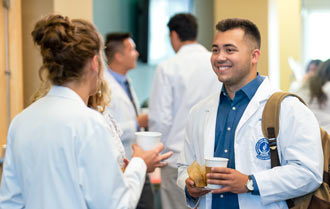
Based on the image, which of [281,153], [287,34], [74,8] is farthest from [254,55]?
[287,34]

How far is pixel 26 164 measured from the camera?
5.08 ft

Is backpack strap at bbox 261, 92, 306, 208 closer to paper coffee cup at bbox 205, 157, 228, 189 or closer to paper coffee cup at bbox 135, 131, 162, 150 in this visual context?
paper coffee cup at bbox 205, 157, 228, 189

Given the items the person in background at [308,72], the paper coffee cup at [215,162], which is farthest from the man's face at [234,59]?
the person in background at [308,72]

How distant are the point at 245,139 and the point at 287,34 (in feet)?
12.0

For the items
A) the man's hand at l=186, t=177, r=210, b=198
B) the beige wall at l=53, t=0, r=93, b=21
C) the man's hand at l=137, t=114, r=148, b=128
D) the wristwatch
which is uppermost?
the beige wall at l=53, t=0, r=93, b=21

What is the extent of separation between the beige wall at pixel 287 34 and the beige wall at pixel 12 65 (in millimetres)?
3114

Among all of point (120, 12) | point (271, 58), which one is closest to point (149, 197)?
point (271, 58)

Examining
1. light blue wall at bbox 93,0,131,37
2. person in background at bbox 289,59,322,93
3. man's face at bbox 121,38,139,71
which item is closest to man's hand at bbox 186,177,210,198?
man's face at bbox 121,38,139,71

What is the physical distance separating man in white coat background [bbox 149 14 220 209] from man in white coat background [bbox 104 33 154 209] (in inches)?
7.2

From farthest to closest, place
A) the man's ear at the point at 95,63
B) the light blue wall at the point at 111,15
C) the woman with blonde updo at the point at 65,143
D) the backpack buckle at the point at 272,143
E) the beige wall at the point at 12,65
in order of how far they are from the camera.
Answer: the light blue wall at the point at 111,15 → the beige wall at the point at 12,65 → the backpack buckle at the point at 272,143 → the man's ear at the point at 95,63 → the woman with blonde updo at the point at 65,143

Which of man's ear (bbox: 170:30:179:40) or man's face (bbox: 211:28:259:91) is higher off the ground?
man's ear (bbox: 170:30:179:40)

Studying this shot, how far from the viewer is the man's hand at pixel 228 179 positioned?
182 centimetres

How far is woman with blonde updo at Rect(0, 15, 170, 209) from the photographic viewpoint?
1.50m

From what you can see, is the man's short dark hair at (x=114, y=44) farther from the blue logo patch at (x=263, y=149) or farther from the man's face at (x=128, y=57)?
the blue logo patch at (x=263, y=149)
